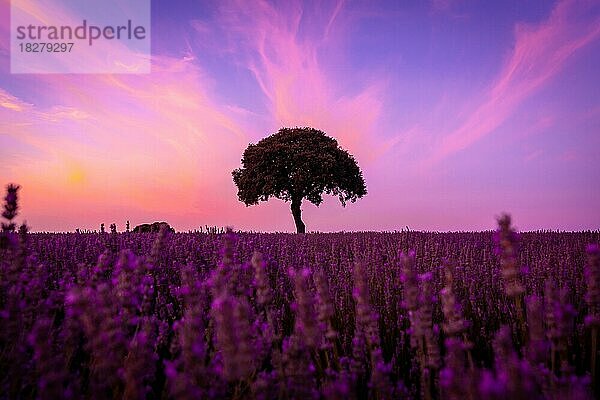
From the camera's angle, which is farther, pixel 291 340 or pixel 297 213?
pixel 297 213

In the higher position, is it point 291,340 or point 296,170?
point 296,170

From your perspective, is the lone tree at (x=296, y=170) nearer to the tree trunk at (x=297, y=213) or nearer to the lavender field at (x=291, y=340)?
the tree trunk at (x=297, y=213)

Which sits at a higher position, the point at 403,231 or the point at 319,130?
the point at 319,130

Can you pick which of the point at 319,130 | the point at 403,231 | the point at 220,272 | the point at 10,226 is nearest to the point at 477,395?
the point at 220,272

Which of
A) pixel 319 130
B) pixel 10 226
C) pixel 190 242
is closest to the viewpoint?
pixel 10 226

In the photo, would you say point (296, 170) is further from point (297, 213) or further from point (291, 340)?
point (291, 340)

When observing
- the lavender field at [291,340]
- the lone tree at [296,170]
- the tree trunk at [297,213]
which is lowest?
the lavender field at [291,340]

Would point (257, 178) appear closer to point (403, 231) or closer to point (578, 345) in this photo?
point (403, 231)

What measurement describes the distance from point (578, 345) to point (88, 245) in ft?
22.9

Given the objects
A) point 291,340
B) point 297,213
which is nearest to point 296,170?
point 297,213

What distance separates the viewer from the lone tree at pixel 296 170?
2680 cm

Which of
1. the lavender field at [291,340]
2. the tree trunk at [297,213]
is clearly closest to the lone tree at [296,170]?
the tree trunk at [297,213]

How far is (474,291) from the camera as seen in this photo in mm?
5285

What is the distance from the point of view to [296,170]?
26953 millimetres
